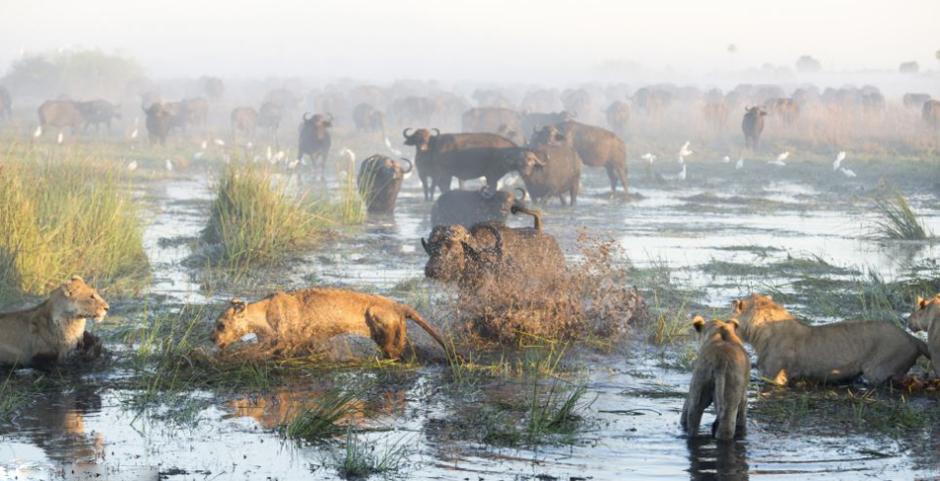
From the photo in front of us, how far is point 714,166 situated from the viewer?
3259cm

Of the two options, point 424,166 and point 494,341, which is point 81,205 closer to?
point 494,341

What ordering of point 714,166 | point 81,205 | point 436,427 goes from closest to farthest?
point 436,427, point 81,205, point 714,166

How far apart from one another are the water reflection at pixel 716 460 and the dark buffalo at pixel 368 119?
3822 cm

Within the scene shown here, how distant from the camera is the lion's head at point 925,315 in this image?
887 cm

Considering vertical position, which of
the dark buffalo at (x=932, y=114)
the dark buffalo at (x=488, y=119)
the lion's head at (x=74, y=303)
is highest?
the dark buffalo at (x=932, y=114)

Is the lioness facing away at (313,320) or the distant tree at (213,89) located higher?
the distant tree at (213,89)

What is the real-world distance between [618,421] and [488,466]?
1.33 m

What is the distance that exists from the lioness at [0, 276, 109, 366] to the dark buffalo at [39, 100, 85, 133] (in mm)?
35054

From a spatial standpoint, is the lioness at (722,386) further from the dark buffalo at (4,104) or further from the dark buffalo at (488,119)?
the dark buffalo at (4,104)

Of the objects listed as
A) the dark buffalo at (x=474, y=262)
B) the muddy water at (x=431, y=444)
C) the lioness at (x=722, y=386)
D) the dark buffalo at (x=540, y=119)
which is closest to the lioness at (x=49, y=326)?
the muddy water at (x=431, y=444)

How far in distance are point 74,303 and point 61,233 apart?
4.66 meters

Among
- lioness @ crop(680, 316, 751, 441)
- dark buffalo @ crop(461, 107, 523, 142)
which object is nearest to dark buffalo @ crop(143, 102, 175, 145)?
dark buffalo @ crop(461, 107, 523, 142)

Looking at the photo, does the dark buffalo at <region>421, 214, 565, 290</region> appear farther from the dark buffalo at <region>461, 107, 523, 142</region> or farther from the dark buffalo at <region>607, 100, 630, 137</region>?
the dark buffalo at <region>607, 100, 630, 137</region>

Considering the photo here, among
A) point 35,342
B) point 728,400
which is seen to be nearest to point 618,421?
point 728,400
